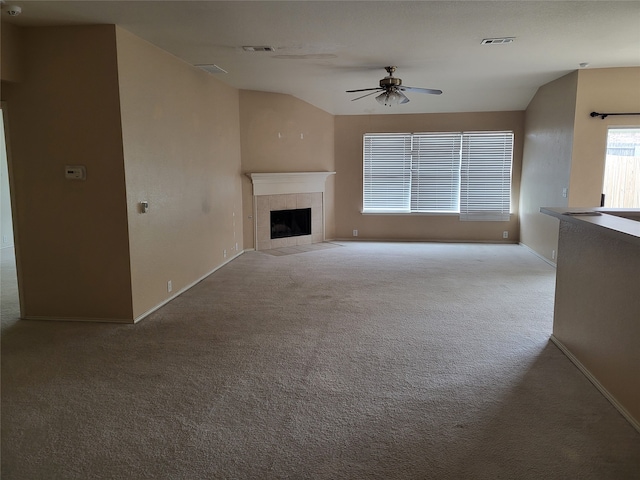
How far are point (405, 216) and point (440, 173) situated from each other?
104 centimetres

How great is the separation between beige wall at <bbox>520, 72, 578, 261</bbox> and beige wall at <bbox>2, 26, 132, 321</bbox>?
5.51 meters

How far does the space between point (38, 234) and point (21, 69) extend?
4.71 ft

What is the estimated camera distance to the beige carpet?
222 cm

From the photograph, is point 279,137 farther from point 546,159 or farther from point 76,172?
point 546,159

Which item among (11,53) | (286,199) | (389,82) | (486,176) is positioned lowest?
(286,199)

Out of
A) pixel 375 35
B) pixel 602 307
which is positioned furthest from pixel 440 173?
pixel 602 307

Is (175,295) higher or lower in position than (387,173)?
lower

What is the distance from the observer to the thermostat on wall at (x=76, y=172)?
400cm

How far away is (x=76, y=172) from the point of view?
4.00 metres

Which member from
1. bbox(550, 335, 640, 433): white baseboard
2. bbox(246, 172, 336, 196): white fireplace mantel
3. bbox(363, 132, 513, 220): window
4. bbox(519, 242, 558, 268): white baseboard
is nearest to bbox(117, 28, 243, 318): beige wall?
bbox(246, 172, 336, 196): white fireplace mantel

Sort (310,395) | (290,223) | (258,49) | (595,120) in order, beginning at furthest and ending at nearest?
(290,223) < (595,120) < (258,49) < (310,395)

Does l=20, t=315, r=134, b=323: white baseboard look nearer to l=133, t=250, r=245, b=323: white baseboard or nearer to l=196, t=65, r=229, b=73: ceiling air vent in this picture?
l=133, t=250, r=245, b=323: white baseboard

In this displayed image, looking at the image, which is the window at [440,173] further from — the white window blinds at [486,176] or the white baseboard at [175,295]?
the white baseboard at [175,295]

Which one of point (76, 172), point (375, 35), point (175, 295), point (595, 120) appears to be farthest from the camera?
point (595, 120)
